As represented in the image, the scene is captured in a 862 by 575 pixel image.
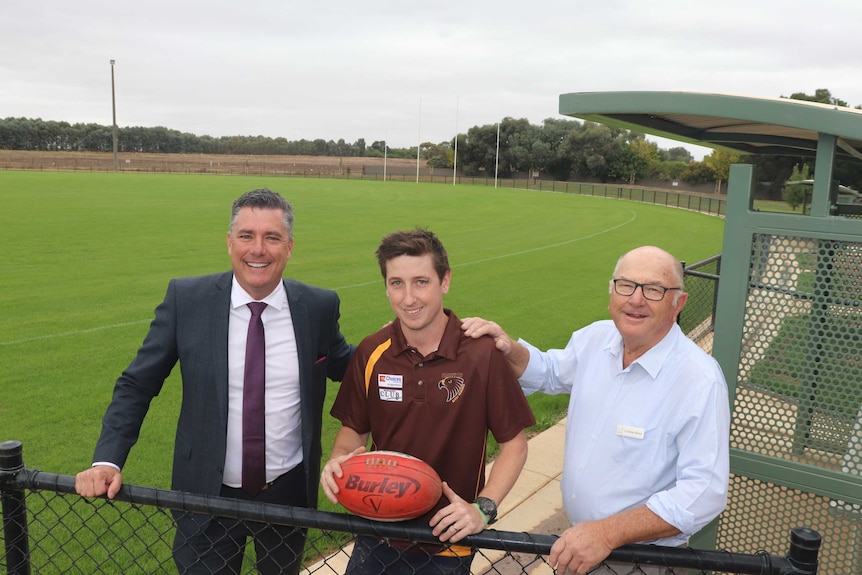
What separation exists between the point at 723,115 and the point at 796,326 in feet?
3.44

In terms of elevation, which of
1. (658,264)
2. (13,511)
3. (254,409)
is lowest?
(13,511)

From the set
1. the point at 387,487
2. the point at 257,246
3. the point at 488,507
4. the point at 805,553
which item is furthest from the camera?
the point at 257,246

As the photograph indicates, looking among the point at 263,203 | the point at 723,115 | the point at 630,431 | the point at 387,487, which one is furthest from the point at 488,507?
the point at 723,115

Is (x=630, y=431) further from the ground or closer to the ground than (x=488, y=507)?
further from the ground

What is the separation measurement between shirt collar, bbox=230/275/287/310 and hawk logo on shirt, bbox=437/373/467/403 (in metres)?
0.91

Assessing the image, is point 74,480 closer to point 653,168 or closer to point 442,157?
point 653,168

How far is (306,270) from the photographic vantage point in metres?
16.0

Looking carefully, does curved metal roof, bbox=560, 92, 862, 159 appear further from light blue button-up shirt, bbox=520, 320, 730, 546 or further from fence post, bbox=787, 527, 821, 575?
fence post, bbox=787, 527, 821, 575

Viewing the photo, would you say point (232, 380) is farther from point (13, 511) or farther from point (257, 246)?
point (13, 511)

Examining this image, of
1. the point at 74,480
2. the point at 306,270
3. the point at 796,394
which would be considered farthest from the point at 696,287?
the point at 74,480

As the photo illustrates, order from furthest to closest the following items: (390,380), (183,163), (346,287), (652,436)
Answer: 1. (183,163)
2. (346,287)
3. (390,380)
4. (652,436)

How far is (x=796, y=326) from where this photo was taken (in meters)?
3.15

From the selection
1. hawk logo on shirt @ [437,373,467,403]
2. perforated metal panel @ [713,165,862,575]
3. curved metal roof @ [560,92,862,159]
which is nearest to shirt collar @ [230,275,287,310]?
hawk logo on shirt @ [437,373,467,403]

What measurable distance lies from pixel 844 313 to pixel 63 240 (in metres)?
20.0
